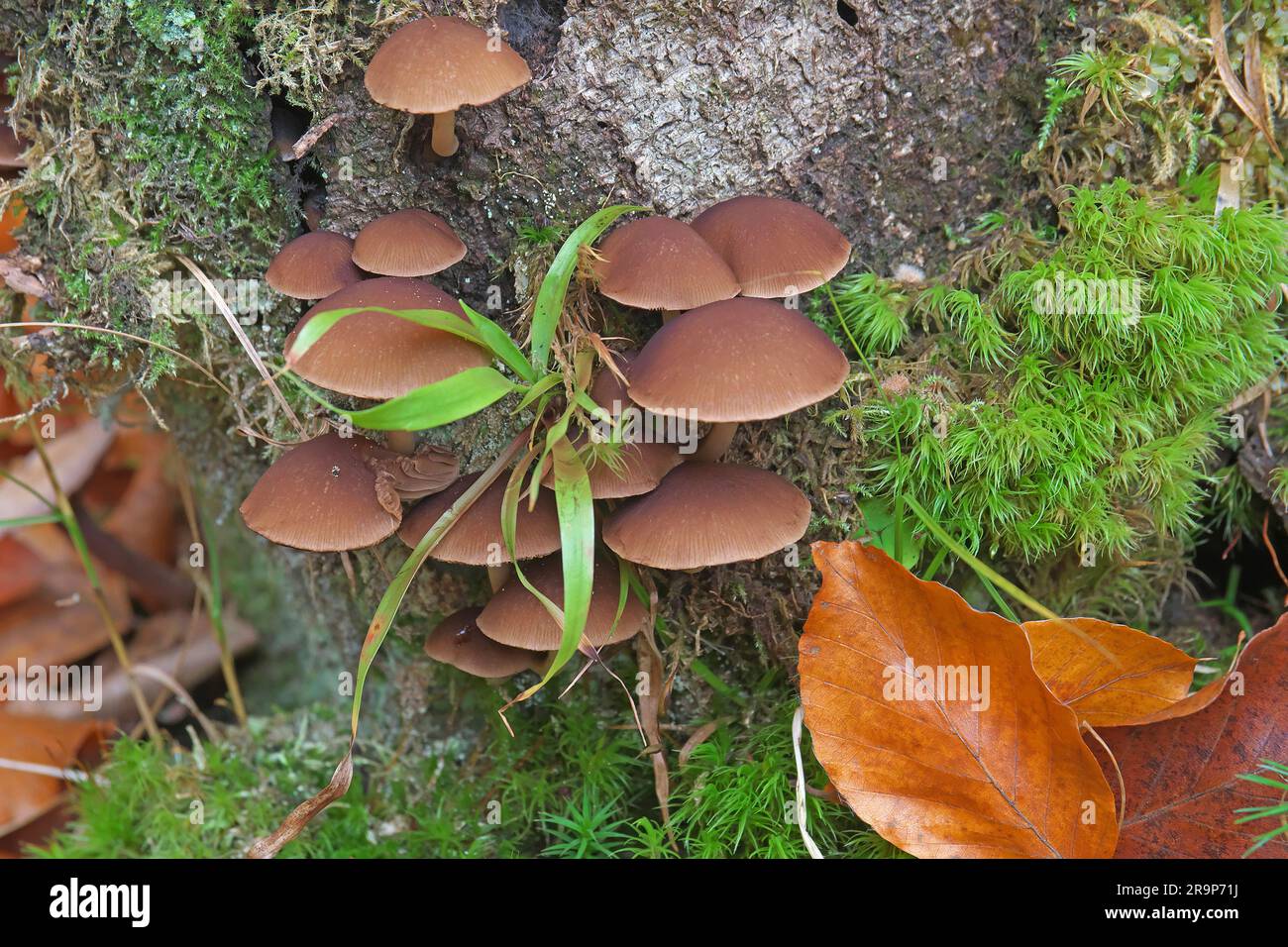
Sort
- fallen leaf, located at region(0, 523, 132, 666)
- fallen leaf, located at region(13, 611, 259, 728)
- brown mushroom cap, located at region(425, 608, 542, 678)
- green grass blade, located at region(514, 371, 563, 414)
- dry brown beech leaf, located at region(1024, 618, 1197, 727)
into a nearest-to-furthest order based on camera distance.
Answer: dry brown beech leaf, located at region(1024, 618, 1197, 727), green grass blade, located at region(514, 371, 563, 414), brown mushroom cap, located at region(425, 608, 542, 678), fallen leaf, located at region(13, 611, 259, 728), fallen leaf, located at region(0, 523, 132, 666)

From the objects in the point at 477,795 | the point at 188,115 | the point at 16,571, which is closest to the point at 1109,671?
the point at 477,795

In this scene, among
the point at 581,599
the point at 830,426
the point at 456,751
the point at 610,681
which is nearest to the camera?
the point at 581,599

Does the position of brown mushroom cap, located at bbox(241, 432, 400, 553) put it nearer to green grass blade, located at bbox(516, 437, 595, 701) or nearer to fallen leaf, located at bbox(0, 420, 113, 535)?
green grass blade, located at bbox(516, 437, 595, 701)

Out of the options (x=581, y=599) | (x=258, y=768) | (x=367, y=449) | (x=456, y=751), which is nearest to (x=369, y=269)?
(x=367, y=449)

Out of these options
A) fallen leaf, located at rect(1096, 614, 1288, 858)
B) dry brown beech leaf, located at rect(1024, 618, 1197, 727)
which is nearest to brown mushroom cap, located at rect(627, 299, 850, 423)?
dry brown beech leaf, located at rect(1024, 618, 1197, 727)

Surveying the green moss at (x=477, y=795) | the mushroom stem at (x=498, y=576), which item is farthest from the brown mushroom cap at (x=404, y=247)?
the green moss at (x=477, y=795)

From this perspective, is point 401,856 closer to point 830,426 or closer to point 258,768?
point 258,768
